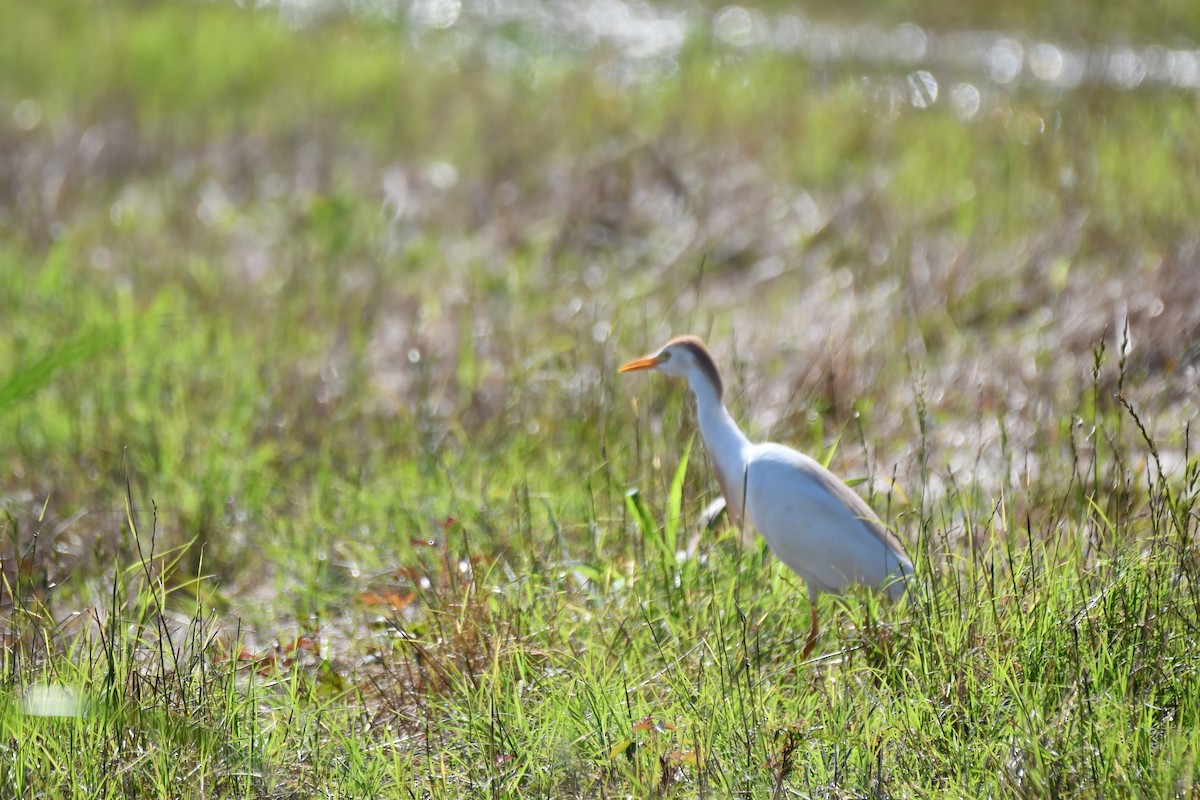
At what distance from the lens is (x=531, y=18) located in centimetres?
1037

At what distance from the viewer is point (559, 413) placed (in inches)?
173

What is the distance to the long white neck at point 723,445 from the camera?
10.6 ft

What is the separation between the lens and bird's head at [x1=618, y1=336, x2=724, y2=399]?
3297 mm

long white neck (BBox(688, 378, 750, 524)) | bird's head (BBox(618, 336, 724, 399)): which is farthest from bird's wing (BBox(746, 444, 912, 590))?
bird's head (BBox(618, 336, 724, 399))

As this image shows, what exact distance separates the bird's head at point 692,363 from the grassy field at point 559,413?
182 mm

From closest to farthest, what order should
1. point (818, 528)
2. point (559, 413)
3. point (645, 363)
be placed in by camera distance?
point (818, 528), point (645, 363), point (559, 413)

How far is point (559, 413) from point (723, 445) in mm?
1216

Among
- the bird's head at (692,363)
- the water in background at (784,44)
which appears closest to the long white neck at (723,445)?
the bird's head at (692,363)

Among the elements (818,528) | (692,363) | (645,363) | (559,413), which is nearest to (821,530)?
(818,528)

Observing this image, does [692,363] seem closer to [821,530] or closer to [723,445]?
[723,445]

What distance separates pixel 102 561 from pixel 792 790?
7.12 ft

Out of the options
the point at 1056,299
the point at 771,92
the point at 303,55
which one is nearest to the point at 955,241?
the point at 1056,299

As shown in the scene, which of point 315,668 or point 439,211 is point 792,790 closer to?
point 315,668

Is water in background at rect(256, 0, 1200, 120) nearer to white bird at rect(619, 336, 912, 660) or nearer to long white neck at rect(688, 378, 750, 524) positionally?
long white neck at rect(688, 378, 750, 524)
